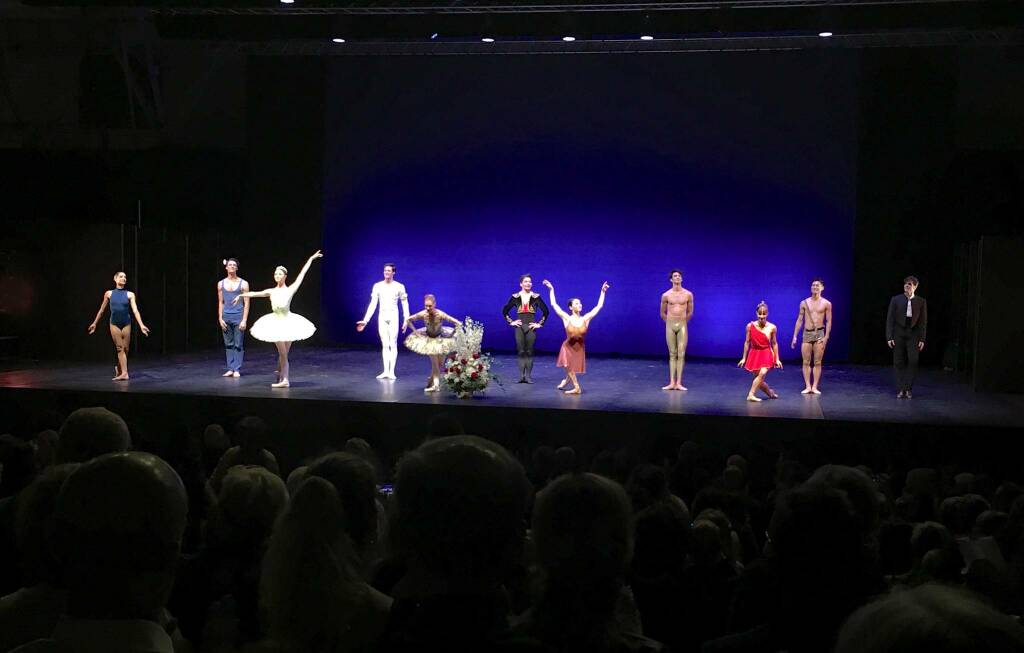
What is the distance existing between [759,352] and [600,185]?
22.4 feet

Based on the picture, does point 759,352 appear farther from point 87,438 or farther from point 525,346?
point 87,438

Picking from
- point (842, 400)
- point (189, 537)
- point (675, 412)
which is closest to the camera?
point (189, 537)

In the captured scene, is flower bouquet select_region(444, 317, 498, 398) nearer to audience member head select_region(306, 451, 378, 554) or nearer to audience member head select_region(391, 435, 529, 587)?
audience member head select_region(306, 451, 378, 554)

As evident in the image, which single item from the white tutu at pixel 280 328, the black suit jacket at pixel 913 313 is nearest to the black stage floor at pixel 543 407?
the white tutu at pixel 280 328

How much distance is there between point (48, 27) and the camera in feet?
58.6

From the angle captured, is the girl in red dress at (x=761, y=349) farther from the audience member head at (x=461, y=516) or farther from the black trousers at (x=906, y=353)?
the audience member head at (x=461, y=516)

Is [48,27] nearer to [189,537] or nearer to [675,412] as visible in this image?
[675,412]

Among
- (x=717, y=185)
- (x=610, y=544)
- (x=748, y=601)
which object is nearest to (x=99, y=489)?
(x=610, y=544)

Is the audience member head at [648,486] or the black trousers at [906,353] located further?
the black trousers at [906,353]

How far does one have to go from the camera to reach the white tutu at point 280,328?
1337 centimetres

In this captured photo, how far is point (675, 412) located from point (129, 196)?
37.6ft

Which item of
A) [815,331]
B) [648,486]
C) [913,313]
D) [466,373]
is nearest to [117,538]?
[648,486]

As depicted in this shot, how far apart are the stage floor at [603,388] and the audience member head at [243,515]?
8.13m

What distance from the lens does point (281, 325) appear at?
13508mm
